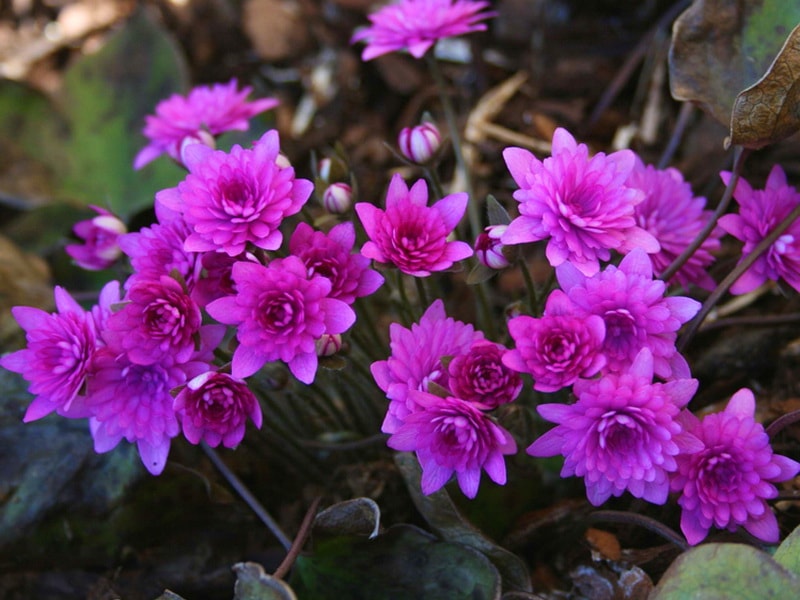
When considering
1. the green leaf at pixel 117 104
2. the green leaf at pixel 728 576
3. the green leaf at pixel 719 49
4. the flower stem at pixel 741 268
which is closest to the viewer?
the green leaf at pixel 728 576

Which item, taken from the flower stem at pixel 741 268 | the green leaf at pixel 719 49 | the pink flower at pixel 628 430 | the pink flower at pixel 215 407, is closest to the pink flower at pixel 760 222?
the flower stem at pixel 741 268

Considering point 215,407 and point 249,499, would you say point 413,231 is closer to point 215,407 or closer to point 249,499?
point 215,407

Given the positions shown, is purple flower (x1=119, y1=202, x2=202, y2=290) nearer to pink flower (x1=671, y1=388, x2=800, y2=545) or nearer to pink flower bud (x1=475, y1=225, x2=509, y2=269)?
pink flower bud (x1=475, y1=225, x2=509, y2=269)

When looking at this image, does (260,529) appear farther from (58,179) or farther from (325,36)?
(325,36)

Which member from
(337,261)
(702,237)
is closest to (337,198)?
(337,261)

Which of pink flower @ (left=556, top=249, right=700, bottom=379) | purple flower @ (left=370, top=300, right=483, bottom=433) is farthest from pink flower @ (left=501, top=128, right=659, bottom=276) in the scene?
purple flower @ (left=370, top=300, right=483, bottom=433)

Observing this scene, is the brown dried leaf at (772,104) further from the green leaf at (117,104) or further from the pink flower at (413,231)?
the green leaf at (117,104)
